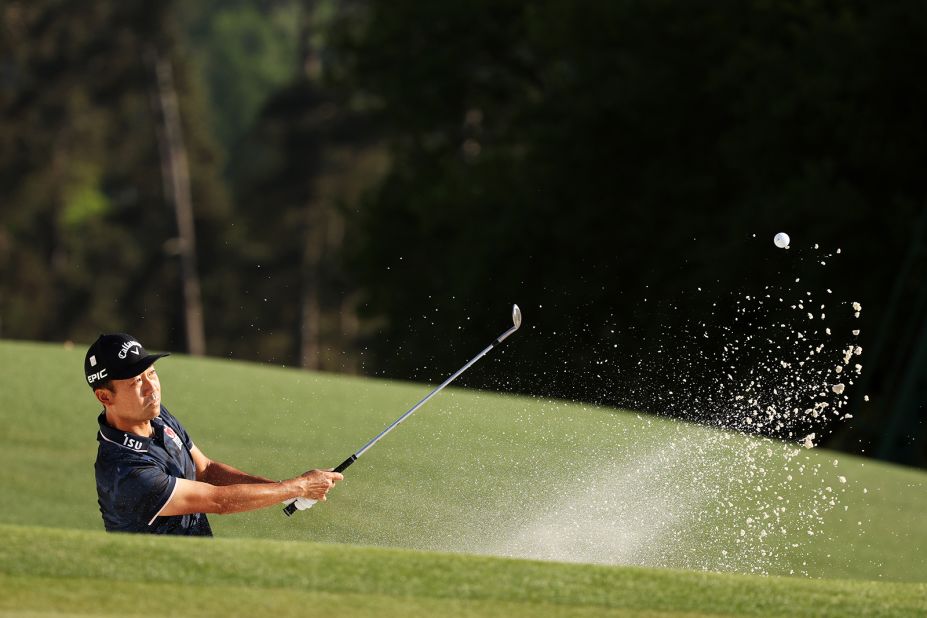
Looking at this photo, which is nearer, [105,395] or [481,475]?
[105,395]

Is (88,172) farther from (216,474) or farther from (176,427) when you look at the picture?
(176,427)

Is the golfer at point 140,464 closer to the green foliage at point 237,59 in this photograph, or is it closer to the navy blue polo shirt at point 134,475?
the navy blue polo shirt at point 134,475

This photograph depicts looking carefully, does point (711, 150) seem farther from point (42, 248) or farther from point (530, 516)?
point (42, 248)

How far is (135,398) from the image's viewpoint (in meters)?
4.83

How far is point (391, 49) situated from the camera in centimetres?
2775

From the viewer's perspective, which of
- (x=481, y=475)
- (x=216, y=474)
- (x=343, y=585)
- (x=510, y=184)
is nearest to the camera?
(x=343, y=585)

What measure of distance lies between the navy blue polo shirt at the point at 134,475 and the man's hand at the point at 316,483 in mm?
410

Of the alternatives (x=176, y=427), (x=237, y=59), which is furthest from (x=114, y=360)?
(x=237, y=59)

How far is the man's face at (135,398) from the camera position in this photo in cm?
482

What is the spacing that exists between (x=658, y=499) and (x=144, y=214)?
1539 inches

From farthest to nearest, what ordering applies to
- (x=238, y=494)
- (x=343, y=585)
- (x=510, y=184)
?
(x=510, y=184)
(x=343, y=585)
(x=238, y=494)

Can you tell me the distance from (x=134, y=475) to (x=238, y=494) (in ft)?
1.28

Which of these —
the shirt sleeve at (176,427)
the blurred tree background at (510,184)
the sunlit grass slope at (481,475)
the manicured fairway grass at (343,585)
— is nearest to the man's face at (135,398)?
the shirt sleeve at (176,427)

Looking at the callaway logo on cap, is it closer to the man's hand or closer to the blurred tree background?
the man's hand
